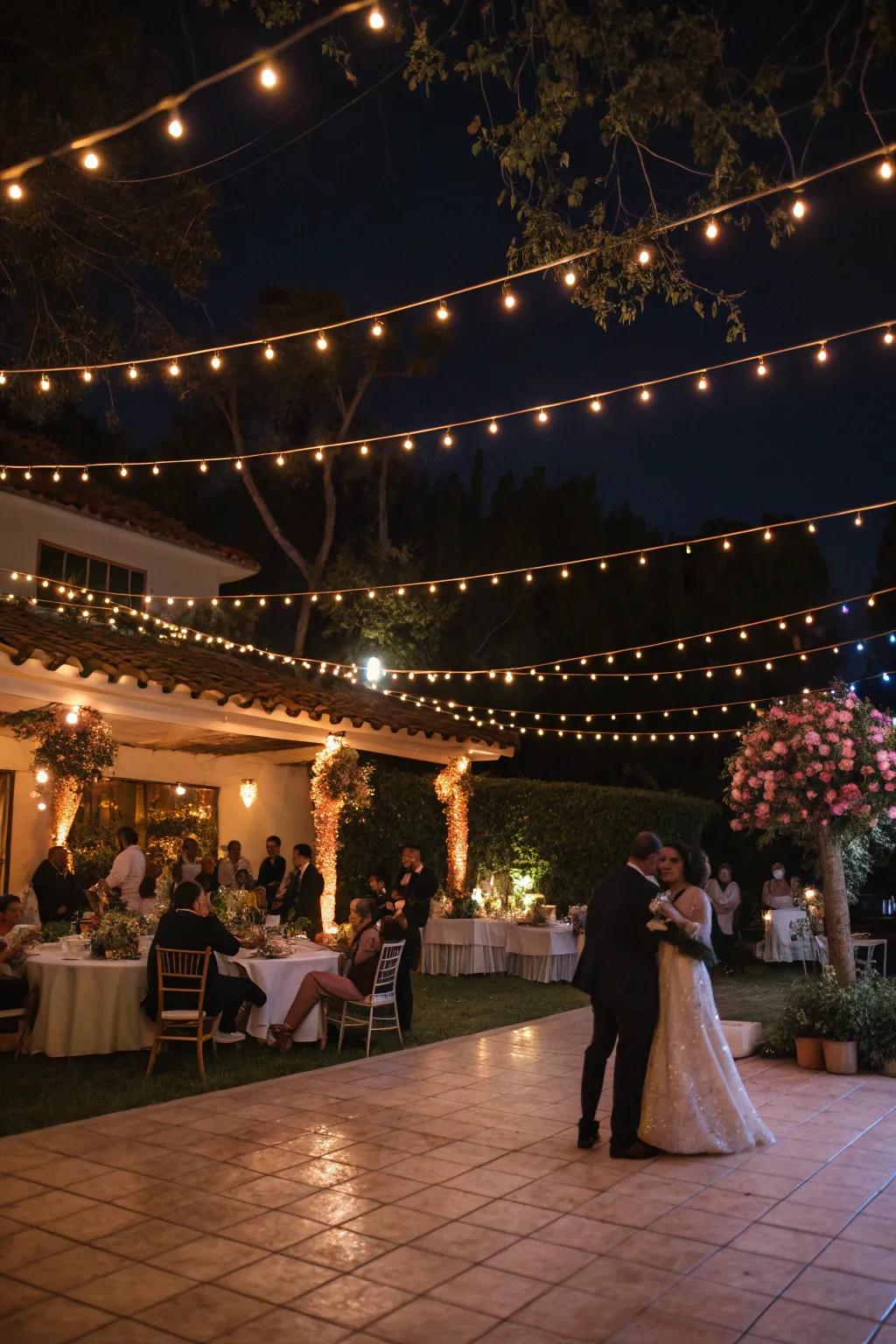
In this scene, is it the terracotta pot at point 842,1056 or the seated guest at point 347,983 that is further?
the seated guest at point 347,983

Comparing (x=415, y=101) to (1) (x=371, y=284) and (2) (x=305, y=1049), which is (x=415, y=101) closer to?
(1) (x=371, y=284)

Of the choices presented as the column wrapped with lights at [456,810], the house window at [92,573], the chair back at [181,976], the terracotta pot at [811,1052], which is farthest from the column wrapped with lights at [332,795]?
the terracotta pot at [811,1052]

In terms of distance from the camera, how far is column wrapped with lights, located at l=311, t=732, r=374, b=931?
43.1ft

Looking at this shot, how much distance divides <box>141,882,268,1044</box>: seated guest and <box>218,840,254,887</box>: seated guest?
5.26 m

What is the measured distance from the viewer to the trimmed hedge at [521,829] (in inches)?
587

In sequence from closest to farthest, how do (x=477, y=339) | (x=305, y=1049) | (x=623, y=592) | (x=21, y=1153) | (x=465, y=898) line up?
(x=21, y=1153) < (x=305, y=1049) < (x=477, y=339) < (x=465, y=898) < (x=623, y=592)

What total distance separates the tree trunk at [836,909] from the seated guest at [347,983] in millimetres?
3142

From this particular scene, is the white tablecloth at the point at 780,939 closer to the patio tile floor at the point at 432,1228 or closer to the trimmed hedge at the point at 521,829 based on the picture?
the trimmed hedge at the point at 521,829

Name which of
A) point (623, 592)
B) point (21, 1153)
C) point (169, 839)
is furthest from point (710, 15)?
point (623, 592)

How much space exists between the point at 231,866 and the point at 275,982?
5830mm

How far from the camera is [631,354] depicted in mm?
8586

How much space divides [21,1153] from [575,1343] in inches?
124

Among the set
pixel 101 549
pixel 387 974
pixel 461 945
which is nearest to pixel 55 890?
pixel 387 974

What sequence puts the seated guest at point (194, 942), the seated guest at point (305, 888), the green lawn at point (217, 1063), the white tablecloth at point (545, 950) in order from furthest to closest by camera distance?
the white tablecloth at point (545, 950)
the seated guest at point (305, 888)
the seated guest at point (194, 942)
the green lawn at point (217, 1063)
